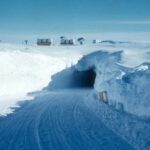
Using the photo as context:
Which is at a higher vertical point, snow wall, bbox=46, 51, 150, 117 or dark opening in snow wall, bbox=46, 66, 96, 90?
snow wall, bbox=46, 51, 150, 117

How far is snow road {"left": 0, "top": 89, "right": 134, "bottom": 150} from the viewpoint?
47.9ft

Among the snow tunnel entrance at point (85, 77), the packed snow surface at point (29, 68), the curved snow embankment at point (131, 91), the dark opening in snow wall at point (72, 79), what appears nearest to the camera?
Result: the curved snow embankment at point (131, 91)

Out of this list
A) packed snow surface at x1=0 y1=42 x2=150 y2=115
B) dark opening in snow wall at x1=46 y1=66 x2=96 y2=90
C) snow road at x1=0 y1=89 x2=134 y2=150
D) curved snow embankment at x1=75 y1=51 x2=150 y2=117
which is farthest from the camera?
dark opening in snow wall at x1=46 y1=66 x2=96 y2=90

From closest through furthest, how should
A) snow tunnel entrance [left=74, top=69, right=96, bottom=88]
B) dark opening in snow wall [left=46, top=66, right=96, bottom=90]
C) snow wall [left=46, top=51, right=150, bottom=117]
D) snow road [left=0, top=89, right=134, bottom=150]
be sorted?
1. snow road [left=0, top=89, right=134, bottom=150]
2. snow wall [left=46, top=51, right=150, bottom=117]
3. dark opening in snow wall [left=46, top=66, right=96, bottom=90]
4. snow tunnel entrance [left=74, top=69, right=96, bottom=88]

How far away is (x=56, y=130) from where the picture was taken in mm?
17359

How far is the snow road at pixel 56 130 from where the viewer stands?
14.6 meters

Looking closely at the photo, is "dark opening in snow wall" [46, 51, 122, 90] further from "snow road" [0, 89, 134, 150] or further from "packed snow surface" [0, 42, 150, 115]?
"snow road" [0, 89, 134, 150]

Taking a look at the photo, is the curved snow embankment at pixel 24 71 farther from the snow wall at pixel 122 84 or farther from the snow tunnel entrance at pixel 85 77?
the snow tunnel entrance at pixel 85 77

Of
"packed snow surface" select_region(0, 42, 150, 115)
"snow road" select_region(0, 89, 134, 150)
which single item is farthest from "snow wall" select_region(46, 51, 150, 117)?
"snow road" select_region(0, 89, 134, 150)

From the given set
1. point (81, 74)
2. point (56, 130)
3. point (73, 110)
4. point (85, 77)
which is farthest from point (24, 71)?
point (56, 130)

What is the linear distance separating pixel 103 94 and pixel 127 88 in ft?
15.6

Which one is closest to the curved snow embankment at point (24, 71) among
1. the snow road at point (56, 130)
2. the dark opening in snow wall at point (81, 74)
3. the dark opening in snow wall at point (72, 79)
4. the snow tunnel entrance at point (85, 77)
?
the dark opening in snow wall at point (72, 79)

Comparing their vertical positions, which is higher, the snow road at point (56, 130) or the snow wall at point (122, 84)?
the snow wall at point (122, 84)

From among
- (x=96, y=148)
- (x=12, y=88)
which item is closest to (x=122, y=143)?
(x=96, y=148)
